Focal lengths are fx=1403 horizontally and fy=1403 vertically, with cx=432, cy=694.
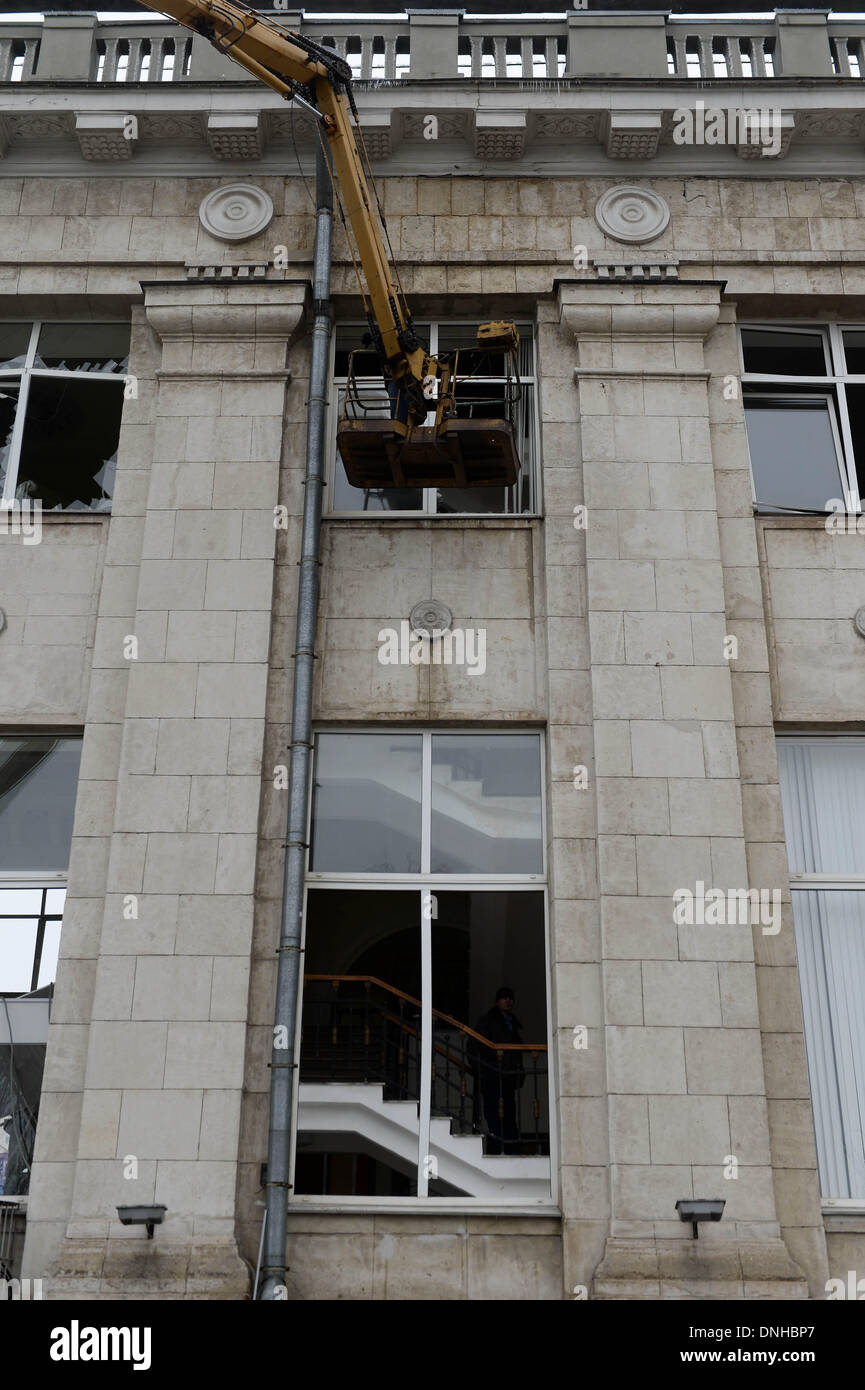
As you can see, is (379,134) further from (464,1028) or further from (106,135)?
(464,1028)

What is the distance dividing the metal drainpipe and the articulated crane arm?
468mm

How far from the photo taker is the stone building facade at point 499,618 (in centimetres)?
1153

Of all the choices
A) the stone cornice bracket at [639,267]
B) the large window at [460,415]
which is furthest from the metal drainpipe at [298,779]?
the stone cornice bracket at [639,267]

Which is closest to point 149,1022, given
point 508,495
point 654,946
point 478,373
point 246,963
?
point 246,963

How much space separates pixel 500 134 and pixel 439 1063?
9790 millimetres

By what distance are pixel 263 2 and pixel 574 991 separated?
12.0 metres

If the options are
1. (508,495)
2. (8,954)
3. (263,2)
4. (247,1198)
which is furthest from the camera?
(263,2)

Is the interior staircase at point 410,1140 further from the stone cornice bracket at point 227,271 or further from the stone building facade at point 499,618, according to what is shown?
the stone cornice bracket at point 227,271

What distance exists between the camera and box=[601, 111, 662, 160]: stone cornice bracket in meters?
15.1

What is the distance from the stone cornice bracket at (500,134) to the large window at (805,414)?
3.21m

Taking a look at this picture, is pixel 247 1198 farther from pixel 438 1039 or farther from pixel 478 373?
pixel 478 373

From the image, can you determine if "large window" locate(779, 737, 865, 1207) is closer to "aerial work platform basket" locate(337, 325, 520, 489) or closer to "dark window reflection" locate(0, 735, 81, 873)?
"aerial work platform basket" locate(337, 325, 520, 489)

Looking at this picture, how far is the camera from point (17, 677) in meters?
13.6

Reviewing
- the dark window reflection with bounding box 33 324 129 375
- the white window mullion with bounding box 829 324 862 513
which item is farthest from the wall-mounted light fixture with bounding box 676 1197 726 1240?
the dark window reflection with bounding box 33 324 129 375
